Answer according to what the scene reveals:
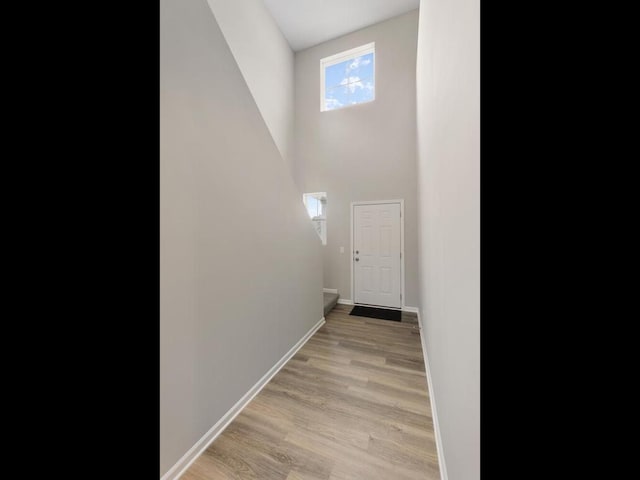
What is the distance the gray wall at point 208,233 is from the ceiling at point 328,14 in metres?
3.57

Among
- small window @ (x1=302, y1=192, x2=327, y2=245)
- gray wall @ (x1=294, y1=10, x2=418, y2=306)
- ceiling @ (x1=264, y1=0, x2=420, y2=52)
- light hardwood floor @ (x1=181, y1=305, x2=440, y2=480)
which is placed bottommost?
light hardwood floor @ (x1=181, y1=305, x2=440, y2=480)

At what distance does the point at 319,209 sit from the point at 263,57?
9.17 ft

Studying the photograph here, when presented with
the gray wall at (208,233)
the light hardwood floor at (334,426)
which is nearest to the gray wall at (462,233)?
the light hardwood floor at (334,426)

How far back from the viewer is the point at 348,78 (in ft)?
15.0

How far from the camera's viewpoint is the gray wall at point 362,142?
399cm

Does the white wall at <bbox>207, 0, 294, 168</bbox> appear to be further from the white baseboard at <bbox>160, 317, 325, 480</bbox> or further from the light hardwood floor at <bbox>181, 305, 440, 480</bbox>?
the light hardwood floor at <bbox>181, 305, 440, 480</bbox>

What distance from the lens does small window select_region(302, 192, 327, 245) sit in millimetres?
4625

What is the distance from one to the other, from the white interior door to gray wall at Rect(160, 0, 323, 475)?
2.46m

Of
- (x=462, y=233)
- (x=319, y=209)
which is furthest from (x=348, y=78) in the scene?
(x=462, y=233)

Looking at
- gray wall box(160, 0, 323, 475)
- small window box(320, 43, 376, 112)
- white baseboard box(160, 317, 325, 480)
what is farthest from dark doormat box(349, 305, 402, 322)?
small window box(320, 43, 376, 112)

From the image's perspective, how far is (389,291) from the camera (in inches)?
161

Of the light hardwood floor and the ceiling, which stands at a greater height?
the ceiling
